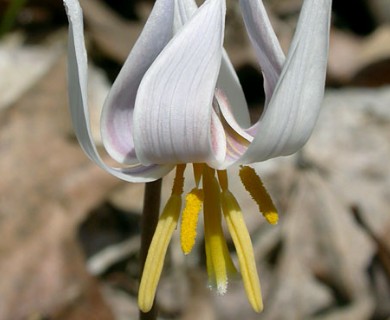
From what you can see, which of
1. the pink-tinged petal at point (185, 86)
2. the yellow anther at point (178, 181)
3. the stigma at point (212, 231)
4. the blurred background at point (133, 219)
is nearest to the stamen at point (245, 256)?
the stigma at point (212, 231)

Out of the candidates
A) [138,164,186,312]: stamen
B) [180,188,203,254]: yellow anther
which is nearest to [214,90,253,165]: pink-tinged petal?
[180,188,203,254]: yellow anther

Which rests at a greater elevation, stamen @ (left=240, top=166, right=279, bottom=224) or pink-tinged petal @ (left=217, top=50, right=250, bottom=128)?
pink-tinged petal @ (left=217, top=50, right=250, bottom=128)

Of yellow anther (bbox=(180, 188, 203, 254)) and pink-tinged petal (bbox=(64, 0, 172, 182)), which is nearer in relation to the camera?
pink-tinged petal (bbox=(64, 0, 172, 182))

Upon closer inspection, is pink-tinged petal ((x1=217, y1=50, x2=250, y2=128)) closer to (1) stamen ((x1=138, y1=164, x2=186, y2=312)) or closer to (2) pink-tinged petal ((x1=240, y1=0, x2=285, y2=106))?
(2) pink-tinged petal ((x1=240, y1=0, x2=285, y2=106))

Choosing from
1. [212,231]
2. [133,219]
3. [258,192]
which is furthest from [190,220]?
[133,219]

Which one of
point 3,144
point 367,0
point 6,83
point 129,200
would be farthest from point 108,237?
point 367,0

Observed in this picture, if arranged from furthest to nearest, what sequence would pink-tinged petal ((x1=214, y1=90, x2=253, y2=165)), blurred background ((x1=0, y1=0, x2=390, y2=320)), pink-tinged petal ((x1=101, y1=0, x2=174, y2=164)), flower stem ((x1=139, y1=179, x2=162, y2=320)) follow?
1. blurred background ((x1=0, y1=0, x2=390, y2=320))
2. flower stem ((x1=139, y1=179, x2=162, y2=320))
3. pink-tinged petal ((x1=214, y1=90, x2=253, y2=165))
4. pink-tinged petal ((x1=101, y1=0, x2=174, y2=164))

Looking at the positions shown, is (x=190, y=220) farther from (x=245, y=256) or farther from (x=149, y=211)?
(x=149, y=211)
